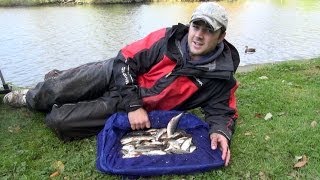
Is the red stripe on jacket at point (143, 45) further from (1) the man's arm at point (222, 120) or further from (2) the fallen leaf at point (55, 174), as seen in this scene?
(2) the fallen leaf at point (55, 174)

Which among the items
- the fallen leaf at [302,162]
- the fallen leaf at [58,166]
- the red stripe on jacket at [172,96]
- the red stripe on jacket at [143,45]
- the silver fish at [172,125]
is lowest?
the fallen leaf at [302,162]

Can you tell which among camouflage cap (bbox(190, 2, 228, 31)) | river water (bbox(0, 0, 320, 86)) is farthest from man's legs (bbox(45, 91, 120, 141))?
river water (bbox(0, 0, 320, 86))

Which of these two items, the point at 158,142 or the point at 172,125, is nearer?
the point at 158,142

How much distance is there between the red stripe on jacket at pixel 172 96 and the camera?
4.70m

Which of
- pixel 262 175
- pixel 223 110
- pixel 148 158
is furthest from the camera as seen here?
pixel 223 110

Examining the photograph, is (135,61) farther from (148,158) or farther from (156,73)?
(148,158)

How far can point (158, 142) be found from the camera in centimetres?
435

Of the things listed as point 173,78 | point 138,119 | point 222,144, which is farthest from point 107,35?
point 222,144

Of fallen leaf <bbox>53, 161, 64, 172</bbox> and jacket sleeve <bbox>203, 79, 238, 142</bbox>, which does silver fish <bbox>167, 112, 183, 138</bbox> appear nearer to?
jacket sleeve <bbox>203, 79, 238, 142</bbox>

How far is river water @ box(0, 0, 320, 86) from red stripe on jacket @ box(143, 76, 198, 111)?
793 centimetres

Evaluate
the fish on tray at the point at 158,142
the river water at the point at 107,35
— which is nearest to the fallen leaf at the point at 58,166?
the fish on tray at the point at 158,142

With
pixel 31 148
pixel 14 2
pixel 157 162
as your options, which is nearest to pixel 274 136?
pixel 157 162

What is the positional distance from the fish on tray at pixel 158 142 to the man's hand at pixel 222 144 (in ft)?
0.69

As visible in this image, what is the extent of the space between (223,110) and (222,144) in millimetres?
599
